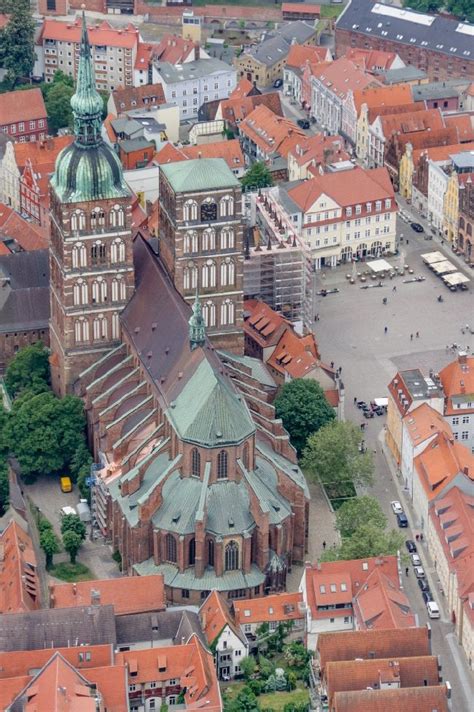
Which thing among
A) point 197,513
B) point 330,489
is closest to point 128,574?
point 197,513

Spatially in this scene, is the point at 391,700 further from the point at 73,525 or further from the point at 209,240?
the point at 209,240

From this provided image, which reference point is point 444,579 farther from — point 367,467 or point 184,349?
point 184,349

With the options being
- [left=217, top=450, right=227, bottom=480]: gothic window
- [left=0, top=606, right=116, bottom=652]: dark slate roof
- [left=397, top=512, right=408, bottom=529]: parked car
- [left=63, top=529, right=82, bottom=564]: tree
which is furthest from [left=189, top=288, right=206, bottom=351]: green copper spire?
[left=0, top=606, right=116, bottom=652]: dark slate roof

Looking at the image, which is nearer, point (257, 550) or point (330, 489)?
point (257, 550)

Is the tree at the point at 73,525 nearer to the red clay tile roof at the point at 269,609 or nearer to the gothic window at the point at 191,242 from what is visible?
the red clay tile roof at the point at 269,609

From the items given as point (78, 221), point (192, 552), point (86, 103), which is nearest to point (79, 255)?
point (78, 221)

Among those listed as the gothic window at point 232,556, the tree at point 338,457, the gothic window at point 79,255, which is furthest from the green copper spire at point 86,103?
the gothic window at point 232,556
